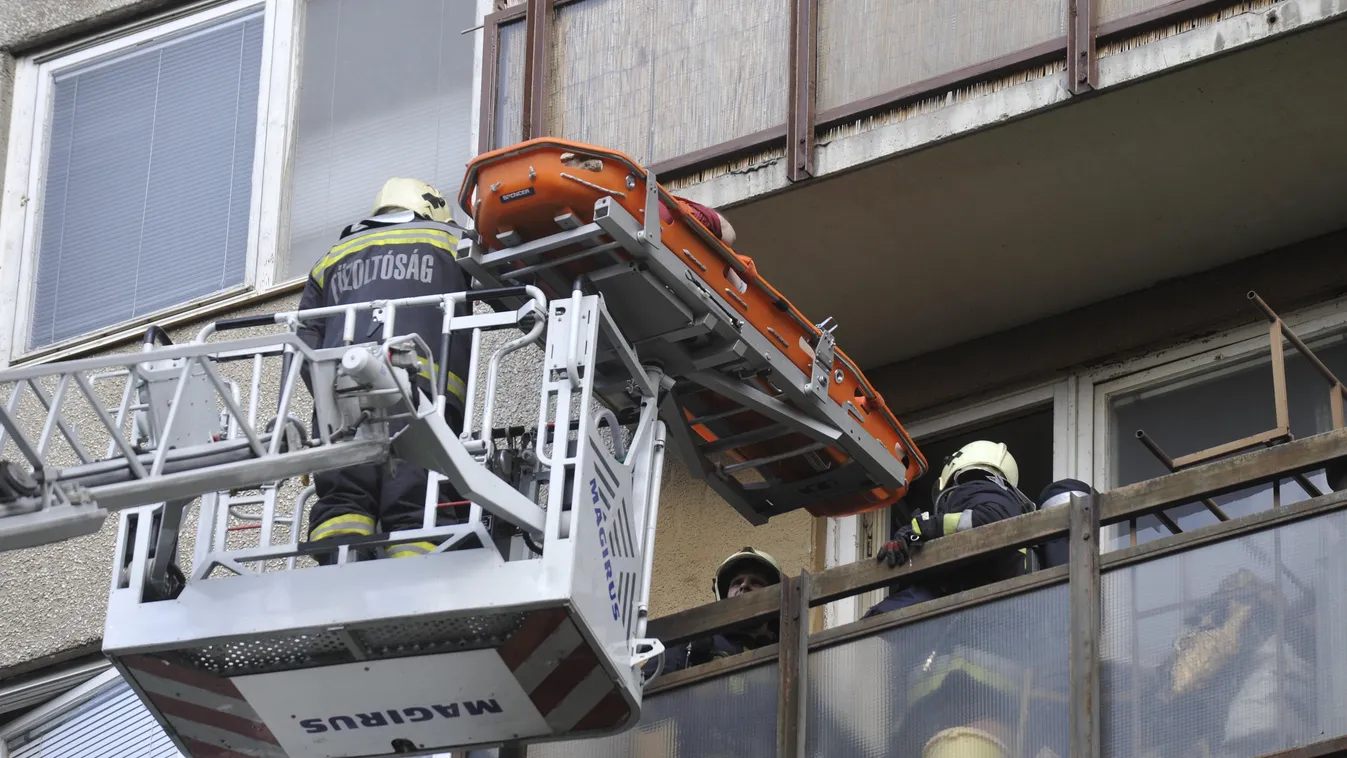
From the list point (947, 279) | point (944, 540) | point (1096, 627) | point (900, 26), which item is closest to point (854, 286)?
point (947, 279)

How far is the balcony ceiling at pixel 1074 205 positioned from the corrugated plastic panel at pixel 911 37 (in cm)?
34

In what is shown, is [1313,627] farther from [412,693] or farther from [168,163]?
[168,163]

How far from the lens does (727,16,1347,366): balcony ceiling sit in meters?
10.6

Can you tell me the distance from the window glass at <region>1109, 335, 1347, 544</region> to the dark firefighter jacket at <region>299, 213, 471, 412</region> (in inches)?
123

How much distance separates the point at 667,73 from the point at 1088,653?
376cm

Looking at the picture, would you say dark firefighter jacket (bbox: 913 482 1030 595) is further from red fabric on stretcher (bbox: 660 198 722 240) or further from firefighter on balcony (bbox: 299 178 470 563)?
firefighter on balcony (bbox: 299 178 470 563)

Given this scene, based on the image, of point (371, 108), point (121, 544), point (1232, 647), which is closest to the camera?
point (1232, 647)

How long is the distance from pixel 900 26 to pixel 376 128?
3.58m

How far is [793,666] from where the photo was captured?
32.1 ft

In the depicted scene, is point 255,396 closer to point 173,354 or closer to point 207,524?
point 173,354

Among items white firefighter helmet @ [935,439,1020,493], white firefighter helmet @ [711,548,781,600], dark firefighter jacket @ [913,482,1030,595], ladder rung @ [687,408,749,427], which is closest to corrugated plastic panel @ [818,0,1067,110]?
ladder rung @ [687,408,749,427]

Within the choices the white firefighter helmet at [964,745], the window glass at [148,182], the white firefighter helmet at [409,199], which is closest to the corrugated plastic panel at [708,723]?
the white firefighter helmet at [964,745]

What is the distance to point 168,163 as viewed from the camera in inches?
552

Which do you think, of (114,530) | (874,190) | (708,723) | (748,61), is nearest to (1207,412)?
(874,190)
